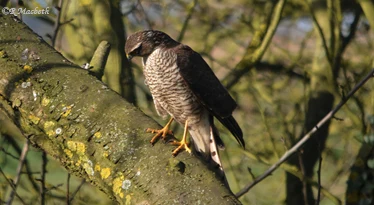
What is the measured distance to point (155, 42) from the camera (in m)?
3.83

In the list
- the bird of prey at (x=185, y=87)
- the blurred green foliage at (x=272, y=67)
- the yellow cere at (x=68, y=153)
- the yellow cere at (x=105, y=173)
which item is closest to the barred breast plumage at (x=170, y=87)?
the bird of prey at (x=185, y=87)

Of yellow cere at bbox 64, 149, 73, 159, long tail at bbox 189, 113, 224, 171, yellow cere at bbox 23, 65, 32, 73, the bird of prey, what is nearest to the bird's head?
the bird of prey

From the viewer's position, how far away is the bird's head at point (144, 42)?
3709mm

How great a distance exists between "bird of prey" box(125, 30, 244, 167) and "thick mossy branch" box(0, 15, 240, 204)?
1182 mm

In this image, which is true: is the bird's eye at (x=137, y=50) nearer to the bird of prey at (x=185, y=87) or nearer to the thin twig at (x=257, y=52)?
the bird of prey at (x=185, y=87)

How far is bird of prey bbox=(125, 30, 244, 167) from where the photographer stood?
379 centimetres

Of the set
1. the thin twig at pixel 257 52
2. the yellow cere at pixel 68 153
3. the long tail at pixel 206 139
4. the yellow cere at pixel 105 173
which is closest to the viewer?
the yellow cere at pixel 105 173

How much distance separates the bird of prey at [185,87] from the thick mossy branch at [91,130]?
1182 millimetres

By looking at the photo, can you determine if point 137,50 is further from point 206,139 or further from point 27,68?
point 27,68

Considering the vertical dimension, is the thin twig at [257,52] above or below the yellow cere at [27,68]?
below

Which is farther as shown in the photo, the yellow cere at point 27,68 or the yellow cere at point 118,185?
the yellow cere at point 27,68

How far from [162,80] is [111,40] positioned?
766 mm

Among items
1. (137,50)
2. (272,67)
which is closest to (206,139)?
(137,50)

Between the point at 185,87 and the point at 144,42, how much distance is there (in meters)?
0.38
